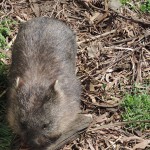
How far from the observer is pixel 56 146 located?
728 centimetres

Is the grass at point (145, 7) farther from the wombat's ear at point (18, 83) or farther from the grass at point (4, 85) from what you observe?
the wombat's ear at point (18, 83)

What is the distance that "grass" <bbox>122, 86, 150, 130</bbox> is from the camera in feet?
25.3

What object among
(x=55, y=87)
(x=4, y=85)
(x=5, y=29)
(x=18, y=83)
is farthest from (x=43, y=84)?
(x=5, y=29)

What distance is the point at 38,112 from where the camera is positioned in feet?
21.2

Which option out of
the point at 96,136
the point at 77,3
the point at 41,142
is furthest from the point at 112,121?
the point at 77,3

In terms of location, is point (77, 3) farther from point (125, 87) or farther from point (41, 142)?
point (41, 142)

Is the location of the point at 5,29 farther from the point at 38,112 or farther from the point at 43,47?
the point at 38,112

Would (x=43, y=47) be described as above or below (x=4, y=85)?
above

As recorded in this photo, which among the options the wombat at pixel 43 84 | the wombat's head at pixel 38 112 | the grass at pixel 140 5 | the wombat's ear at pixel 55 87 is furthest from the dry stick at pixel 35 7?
the wombat's ear at pixel 55 87

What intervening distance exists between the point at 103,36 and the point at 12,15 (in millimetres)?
1704

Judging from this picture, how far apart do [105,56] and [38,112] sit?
2.48m

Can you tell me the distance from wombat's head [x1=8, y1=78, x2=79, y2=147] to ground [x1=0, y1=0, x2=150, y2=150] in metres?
0.84

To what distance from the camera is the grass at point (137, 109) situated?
303 inches

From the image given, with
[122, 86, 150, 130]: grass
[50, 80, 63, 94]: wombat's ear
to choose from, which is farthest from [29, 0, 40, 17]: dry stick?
[50, 80, 63, 94]: wombat's ear
